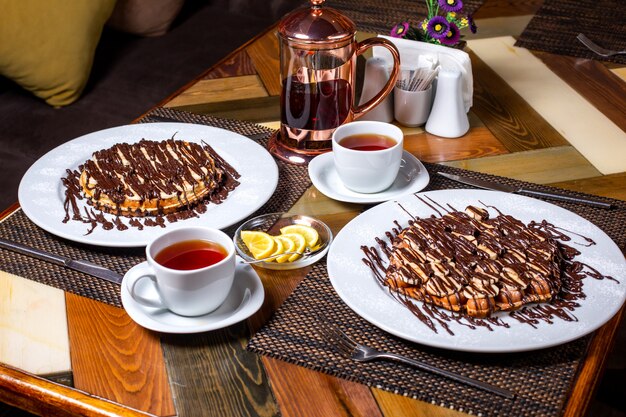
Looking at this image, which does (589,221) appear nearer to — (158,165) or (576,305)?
(576,305)

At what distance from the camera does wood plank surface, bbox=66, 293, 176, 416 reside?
0.93 m

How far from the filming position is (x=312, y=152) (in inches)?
58.0

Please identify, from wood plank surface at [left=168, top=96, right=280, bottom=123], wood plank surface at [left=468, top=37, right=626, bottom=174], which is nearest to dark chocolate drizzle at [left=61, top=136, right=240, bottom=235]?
wood plank surface at [left=168, top=96, right=280, bottom=123]

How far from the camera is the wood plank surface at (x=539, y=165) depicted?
142 cm

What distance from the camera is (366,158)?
1.28m

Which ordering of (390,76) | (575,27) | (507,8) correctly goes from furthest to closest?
(507,8)
(575,27)
(390,76)

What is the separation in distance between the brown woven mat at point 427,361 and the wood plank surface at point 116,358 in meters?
0.14

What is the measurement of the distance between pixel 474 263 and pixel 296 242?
281 millimetres

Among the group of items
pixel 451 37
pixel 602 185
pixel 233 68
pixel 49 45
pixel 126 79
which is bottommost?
pixel 126 79

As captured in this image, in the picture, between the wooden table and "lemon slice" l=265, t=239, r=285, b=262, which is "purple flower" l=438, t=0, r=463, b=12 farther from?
"lemon slice" l=265, t=239, r=285, b=262

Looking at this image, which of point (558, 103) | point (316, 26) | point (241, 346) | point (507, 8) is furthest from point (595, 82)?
point (241, 346)

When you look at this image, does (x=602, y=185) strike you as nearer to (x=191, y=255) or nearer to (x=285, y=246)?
(x=285, y=246)

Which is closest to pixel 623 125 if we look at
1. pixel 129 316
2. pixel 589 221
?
pixel 589 221

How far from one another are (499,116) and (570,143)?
179 mm
